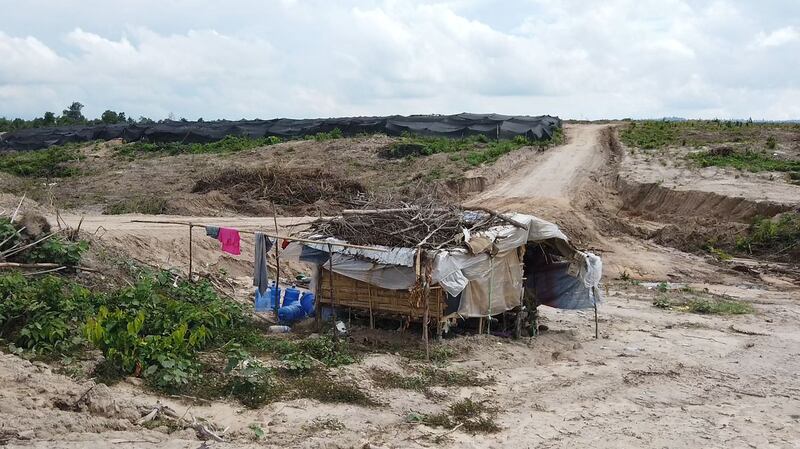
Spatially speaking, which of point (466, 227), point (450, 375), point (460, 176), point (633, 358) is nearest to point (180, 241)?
point (466, 227)

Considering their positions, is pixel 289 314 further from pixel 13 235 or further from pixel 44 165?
pixel 44 165

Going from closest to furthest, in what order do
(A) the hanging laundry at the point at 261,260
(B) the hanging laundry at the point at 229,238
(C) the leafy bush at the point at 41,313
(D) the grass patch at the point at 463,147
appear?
(C) the leafy bush at the point at 41,313 → (A) the hanging laundry at the point at 261,260 → (B) the hanging laundry at the point at 229,238 → (D) the grass patch at the point at 463,147

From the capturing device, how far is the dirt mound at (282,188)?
23266 mm

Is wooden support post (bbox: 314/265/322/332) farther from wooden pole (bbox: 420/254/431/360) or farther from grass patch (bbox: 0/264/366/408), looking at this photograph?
wooden pole (bbox: 420/254/431/360)

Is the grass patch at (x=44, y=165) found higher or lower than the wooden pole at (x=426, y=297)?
higher

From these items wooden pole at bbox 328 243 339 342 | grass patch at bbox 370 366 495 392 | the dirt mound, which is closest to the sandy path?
the dirt mound

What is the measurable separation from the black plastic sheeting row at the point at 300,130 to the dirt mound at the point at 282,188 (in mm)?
10810

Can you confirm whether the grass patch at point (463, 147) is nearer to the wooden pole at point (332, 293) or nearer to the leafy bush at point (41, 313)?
the wooden pole at point (332, 293)

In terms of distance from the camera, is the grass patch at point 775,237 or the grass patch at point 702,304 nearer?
the grass patch at point 702,304

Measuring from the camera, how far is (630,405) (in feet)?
28.7

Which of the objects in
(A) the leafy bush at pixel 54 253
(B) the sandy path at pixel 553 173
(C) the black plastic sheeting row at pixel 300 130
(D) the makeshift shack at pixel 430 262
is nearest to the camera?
(D) the makeshift shack at pixel 430 262

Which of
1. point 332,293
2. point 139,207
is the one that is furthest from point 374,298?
point 139,207

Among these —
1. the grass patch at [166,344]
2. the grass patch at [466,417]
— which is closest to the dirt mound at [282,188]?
the grass patch at [166,344]

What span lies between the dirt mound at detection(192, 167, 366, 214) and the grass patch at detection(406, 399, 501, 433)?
596 inches
